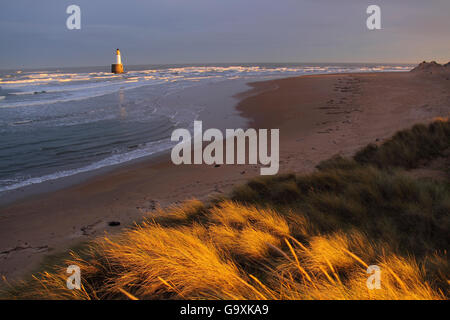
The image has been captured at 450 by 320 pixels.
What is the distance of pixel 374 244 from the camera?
2.70 meters

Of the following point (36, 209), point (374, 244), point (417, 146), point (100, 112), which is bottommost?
point (36, 209)

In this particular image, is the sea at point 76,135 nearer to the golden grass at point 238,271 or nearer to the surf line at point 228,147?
the surf line at point 228,147

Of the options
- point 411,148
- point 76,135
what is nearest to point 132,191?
point 411,148

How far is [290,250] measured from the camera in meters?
2.84

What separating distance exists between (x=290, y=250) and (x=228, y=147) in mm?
6788

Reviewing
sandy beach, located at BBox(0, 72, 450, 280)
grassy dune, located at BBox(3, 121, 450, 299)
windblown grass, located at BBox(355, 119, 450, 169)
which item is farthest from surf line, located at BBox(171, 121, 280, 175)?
grassy dune, located at BBox(3, 121, 450, 299)

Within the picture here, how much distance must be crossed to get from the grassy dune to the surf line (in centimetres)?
268

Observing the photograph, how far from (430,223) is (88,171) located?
7518mm

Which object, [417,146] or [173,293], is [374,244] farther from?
[417,146]

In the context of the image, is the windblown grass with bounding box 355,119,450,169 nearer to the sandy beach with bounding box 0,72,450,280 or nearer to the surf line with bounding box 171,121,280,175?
the sandy beach with bounding box 0,72,450,280

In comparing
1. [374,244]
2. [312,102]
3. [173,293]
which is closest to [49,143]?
[173,293]

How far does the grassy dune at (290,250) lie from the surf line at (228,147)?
2.68 metres

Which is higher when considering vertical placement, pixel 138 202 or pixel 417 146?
pixel 417 146

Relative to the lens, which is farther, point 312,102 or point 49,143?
point 312,102
